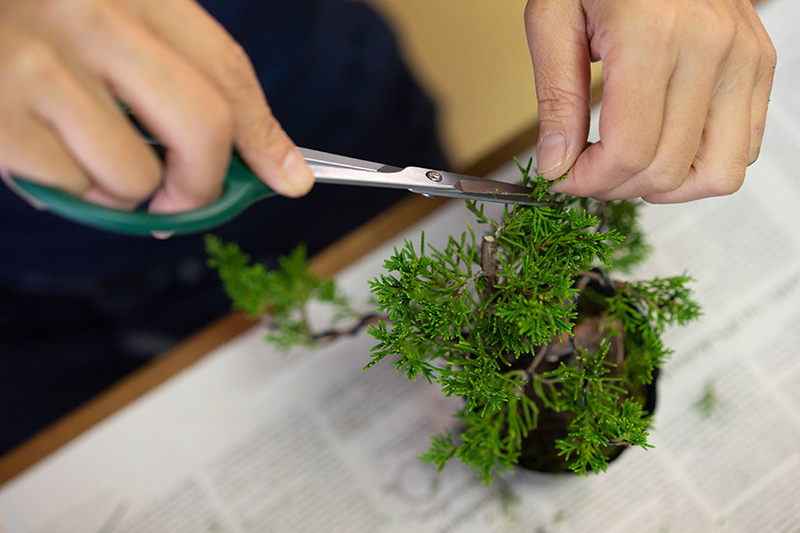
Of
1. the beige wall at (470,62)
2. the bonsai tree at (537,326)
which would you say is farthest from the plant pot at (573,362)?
the beige wall at (470,62)

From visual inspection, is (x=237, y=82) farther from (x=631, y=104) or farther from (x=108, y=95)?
(x=631, y=104)

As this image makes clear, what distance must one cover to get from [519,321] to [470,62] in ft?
3.81

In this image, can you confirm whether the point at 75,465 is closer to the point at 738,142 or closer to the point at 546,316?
the point at 546,316

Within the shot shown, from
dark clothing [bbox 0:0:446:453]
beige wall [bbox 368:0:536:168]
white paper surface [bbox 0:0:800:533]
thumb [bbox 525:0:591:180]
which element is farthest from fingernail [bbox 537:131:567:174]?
beige wall [bbox 368:0:536:168]

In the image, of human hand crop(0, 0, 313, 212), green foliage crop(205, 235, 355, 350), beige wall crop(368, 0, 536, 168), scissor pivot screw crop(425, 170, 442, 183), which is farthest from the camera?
beige wall crop(368, 0, 536, 168)

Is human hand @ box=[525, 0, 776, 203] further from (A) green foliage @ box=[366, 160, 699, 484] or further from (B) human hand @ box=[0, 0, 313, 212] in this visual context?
(B) human hand @ box=[0, 0, 313, 212]

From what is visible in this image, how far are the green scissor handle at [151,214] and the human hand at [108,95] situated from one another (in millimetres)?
12

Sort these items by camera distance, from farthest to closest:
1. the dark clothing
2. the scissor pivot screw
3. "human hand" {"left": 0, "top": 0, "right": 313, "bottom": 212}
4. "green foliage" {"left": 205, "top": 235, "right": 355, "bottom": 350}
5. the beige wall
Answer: the beige wall → the dark clothing → "green foliage" {"left": 205, "top": 235, "right": 355, "bottom": 350} → the scissor pivot screw → "human hand" {"left": 0, "top": 0, "right": 313, "bottom": 212}

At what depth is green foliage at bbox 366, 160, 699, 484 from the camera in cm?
38

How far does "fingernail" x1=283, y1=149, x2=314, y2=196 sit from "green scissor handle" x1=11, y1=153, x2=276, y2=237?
0.03 m

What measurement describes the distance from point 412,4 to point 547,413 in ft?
4.00

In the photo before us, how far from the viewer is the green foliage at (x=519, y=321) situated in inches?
15.1

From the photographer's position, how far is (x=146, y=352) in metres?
1.06

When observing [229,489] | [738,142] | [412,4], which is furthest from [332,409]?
[412,4]
